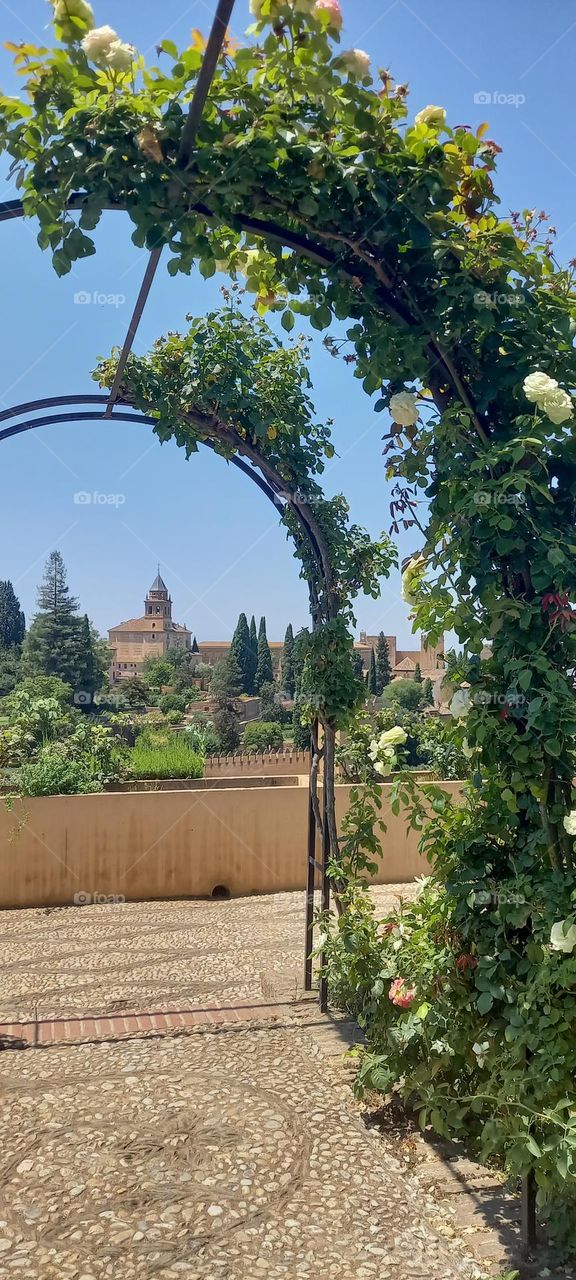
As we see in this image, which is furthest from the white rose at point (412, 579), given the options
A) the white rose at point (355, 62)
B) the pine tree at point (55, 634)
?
the pine tree at point (55, 634)

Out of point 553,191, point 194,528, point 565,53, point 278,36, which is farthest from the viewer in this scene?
point 194,528

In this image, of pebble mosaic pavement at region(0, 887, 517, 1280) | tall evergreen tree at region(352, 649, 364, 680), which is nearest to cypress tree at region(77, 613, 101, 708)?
tall evergreen tree at region(352, 649, 364, 680)

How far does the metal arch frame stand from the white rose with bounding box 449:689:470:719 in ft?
5.59

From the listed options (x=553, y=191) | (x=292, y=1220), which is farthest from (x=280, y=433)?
(x=292, y=1220)

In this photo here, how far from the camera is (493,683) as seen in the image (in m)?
2.11

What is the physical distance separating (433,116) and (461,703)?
161 cm

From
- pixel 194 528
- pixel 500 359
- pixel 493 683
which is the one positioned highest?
pixel 194 528

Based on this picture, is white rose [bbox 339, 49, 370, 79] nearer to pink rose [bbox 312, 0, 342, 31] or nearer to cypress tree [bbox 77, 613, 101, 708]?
pink rose [bbox 312, 0, 342, 31]

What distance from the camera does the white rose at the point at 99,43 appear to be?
1.87 meters

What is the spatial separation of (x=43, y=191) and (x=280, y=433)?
2126 millimetres

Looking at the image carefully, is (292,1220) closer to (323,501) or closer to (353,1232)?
(353,1232)

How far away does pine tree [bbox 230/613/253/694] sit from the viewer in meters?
45.4

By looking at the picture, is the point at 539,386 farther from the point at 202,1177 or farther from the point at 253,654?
the point at 253,654

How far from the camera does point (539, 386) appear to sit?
1.92 meters
